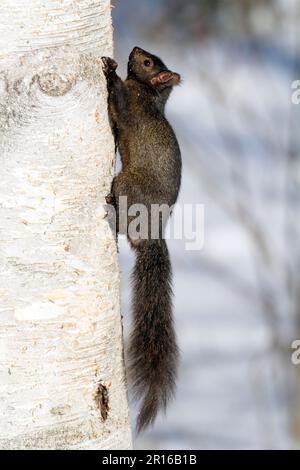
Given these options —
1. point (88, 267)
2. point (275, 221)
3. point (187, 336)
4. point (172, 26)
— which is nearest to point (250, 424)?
point (187, 336)

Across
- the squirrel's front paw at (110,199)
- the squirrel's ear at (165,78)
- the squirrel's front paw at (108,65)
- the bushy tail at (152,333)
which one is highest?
the squirrel's ear at (165,78)

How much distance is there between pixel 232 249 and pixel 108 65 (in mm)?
4265

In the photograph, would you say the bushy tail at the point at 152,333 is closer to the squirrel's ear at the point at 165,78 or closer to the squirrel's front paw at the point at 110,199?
the squirrel's front paw at the point at 110,199

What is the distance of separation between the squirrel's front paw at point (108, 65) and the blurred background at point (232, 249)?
6.02ft

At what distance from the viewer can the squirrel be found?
2246 mm

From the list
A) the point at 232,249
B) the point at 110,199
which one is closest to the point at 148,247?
the point at 110,199

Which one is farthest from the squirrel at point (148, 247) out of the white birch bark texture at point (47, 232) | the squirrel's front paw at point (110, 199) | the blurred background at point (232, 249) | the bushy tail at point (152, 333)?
the blurred background at point (232, 249)

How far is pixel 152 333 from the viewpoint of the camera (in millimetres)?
2352

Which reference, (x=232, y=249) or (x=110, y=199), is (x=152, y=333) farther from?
(x=232, y=249)

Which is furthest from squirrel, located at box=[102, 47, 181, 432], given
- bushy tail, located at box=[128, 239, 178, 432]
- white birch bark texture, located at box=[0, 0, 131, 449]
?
white birch bark texture, located at box=[0, 0, 131, 449]

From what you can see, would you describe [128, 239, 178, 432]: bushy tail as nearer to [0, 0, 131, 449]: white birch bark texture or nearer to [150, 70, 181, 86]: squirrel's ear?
[0, 0, 131, 449]: white birch bark texture

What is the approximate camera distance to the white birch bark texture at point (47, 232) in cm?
181

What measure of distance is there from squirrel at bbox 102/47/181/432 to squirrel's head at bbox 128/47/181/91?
83mm

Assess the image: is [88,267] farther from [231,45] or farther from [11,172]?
[231,45]
